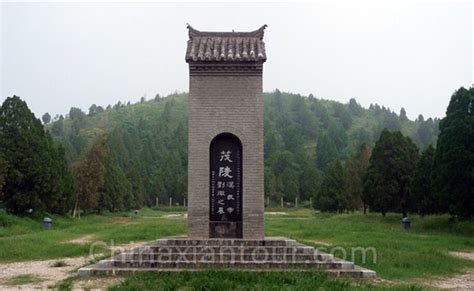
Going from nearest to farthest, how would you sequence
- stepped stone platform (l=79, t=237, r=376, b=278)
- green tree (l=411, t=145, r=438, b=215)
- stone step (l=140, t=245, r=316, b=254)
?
stepped stone platform (l=79, t=237, r=376, b=278) < stone step (l=140, t=245, r=316, b=254) < green tree (l=411, t=145, r=438, b=215)

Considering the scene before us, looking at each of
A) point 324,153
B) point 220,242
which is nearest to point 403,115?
point 324,153

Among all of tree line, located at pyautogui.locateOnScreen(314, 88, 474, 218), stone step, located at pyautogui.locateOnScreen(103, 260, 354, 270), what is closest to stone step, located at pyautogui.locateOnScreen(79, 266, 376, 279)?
stone step, located at pyautogui.locateOnScreen(103, 260, 354, 270)

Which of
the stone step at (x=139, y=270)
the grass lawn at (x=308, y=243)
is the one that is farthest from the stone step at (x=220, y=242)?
the grass lawn at (x=308, y=243)

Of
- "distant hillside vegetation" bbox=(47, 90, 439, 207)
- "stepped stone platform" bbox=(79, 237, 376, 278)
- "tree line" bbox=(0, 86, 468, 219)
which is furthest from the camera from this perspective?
"distant hillside vegetation" bbox=(47, 90, 439, 207)

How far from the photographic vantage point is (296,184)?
62969 millimetres

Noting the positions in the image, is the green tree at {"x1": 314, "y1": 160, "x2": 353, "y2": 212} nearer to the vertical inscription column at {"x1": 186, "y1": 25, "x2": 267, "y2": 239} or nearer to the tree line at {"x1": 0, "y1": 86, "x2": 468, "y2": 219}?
the tree line at {"x1": 0, "y1": 86, "x2": 468, "y2": 219}

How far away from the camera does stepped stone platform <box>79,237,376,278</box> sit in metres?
8.78

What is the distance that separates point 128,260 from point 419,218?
74.6 feet

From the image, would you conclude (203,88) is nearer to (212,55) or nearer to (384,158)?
(212,55)

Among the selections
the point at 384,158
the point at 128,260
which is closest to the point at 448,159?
the point at 384,158

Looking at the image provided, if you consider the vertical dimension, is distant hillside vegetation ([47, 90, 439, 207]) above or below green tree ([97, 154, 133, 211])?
above

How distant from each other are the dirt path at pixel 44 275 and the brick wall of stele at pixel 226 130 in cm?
287

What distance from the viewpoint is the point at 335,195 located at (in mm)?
41156

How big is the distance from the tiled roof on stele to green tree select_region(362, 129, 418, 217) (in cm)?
2064
